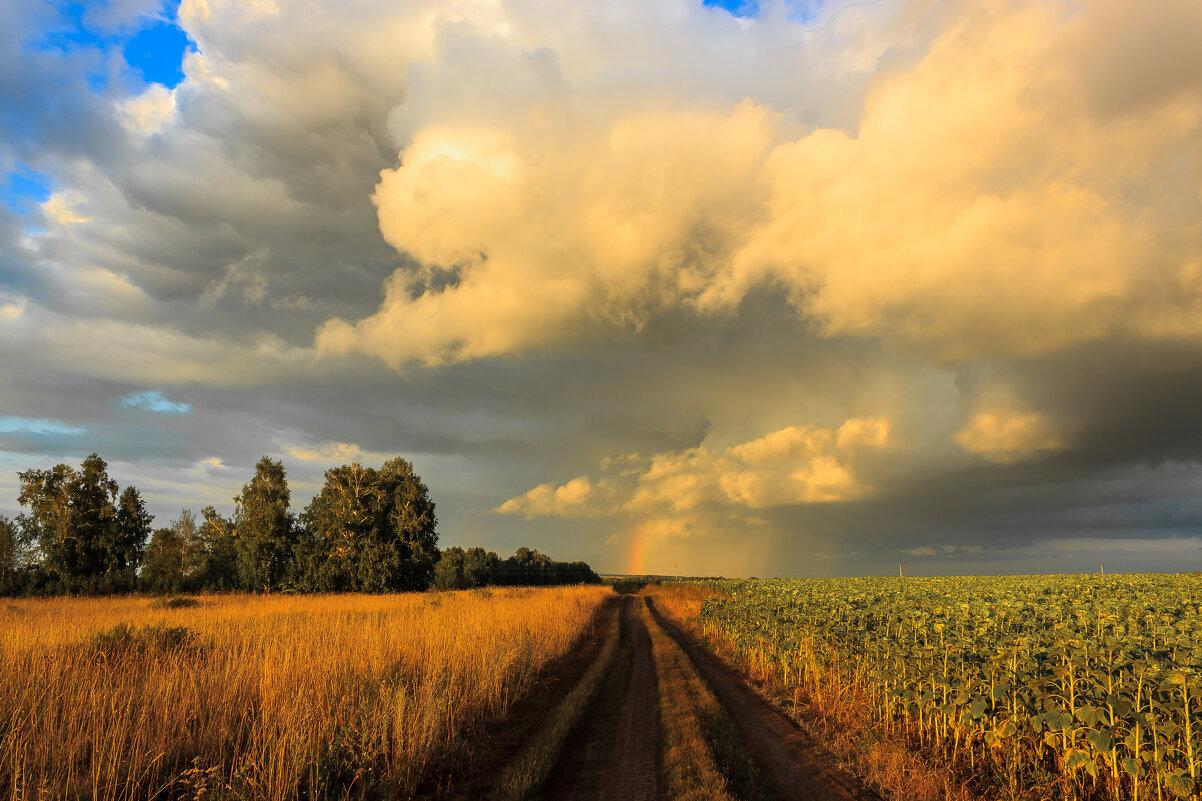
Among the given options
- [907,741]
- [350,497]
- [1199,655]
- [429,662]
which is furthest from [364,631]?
[350,497]

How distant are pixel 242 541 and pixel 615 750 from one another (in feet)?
185

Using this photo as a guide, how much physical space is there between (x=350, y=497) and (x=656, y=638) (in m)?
39.6

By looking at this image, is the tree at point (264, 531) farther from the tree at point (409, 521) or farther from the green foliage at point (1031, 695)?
the green foliage at point (1031, 695)

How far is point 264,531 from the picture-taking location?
53062 millimetres

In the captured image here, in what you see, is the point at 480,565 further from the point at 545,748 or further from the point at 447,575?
the point at 545,748

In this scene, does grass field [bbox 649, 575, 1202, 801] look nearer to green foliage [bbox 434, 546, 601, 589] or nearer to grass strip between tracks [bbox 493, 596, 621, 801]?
grass strip between tracks [bbox 493, 596, 621, 801]

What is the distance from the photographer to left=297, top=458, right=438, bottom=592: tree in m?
52.6

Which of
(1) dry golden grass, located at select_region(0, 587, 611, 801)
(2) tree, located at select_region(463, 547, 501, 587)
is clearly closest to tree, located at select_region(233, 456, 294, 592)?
(2) tree, located at select_region(463, 547, 501, 587)

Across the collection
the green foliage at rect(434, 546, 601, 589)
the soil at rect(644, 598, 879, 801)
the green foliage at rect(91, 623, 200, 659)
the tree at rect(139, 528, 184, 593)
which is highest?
the green foliage at rect(91, 623, 200, 659)

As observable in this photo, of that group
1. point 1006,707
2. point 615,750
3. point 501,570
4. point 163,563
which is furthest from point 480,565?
point 1006,707

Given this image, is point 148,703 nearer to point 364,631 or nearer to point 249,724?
point 249,724

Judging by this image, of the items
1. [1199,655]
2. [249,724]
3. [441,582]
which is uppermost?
[1199,655]

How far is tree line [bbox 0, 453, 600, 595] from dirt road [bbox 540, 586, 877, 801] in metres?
44.8

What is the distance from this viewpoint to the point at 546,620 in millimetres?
23375
